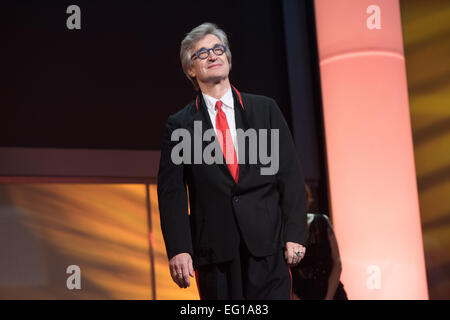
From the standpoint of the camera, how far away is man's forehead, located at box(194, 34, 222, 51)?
101 inches

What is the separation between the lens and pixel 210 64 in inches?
99.5

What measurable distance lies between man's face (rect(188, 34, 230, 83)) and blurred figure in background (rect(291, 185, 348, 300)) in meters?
1.88

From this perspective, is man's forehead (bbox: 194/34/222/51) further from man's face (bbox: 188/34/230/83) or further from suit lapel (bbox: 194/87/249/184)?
suit lapel (bbox: 194/87/249/184)

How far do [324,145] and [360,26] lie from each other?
119 centimetres

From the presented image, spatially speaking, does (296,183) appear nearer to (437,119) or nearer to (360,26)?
(360,26)

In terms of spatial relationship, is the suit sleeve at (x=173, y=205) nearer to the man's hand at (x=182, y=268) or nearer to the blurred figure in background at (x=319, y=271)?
the man's hand at (x=182, y=268)

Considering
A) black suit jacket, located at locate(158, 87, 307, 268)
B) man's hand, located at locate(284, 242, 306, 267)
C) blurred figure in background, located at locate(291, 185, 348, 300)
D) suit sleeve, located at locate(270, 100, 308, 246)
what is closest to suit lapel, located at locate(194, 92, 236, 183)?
black suit jacket, located at locate(158, 87, 307, 268)

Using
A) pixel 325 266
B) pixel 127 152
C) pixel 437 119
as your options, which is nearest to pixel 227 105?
pixel 325 266

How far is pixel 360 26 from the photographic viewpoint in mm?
5410

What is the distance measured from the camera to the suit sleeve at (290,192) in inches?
93.4

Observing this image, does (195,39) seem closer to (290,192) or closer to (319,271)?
(290,192)
